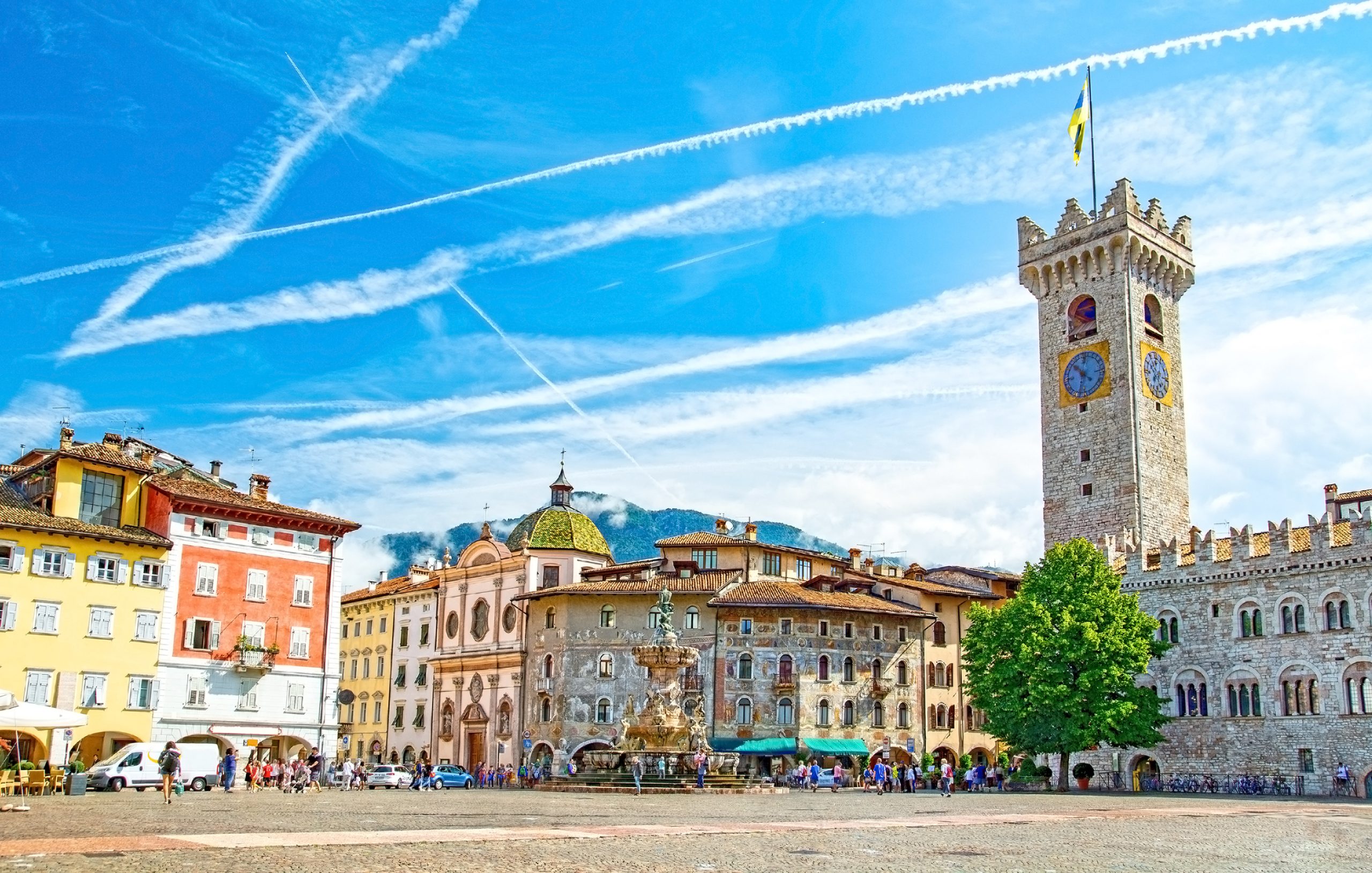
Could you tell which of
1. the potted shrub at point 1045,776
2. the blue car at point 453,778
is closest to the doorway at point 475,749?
the blue car at point 453,778

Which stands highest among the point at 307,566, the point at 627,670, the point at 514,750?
the point at 307,566

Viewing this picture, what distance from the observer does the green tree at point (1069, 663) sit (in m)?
50.8

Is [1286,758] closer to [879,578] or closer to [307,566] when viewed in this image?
[879,578]

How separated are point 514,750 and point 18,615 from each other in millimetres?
28649

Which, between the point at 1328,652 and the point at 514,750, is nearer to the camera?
the point at 1328,652

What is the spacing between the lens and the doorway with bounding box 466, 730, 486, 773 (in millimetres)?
71688

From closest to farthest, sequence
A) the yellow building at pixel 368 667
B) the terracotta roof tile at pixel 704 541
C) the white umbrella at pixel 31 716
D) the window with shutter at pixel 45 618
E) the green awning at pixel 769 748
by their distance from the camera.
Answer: the white umbrella at pixel 31 716 → the window with shutter at pixel 45 618 → the green awning at pixel 769 748 → the terracotta roof tile at pixel 704 541 → the yellow building at pixel 368 667

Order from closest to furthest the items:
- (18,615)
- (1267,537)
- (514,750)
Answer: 1. (18,615)
2. (1267,537)
3. (514,750)

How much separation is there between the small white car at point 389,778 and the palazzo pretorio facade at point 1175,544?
31489mm

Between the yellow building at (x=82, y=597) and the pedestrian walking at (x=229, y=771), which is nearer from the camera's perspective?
the pedestrian walking at (x=229, y=771)

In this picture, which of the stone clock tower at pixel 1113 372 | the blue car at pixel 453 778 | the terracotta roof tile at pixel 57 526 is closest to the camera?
the terracotta roof tile at pixel 57 526

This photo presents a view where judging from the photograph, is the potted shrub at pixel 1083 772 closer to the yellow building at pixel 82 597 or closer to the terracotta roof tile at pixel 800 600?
the terracotta roof tile at pixel 800 600

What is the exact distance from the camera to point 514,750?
68.6m

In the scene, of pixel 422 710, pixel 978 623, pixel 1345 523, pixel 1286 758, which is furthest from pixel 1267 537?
pixel 422 710
